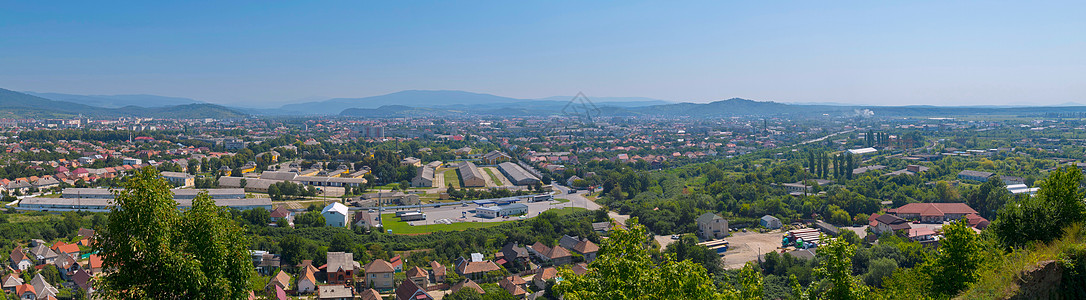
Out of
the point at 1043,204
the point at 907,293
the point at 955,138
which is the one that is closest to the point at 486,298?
the point at 907,293

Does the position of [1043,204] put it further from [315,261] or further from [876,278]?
[315,261]

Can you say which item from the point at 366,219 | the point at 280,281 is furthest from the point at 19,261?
the point at 366,219

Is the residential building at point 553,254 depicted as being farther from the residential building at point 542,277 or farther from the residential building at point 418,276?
the residential building at point 418,276

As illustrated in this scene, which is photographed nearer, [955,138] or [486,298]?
[486,298]

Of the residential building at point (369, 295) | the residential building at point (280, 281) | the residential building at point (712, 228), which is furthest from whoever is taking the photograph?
the residential building at point (712, 228)

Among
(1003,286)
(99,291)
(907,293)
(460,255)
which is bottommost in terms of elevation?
(460,255)

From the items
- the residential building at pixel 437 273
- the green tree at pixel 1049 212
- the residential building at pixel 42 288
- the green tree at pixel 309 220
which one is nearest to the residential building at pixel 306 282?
the residential building at pixel 437 273

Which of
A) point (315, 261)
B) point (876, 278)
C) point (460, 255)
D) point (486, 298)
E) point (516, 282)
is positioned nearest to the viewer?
point (486, 298)
